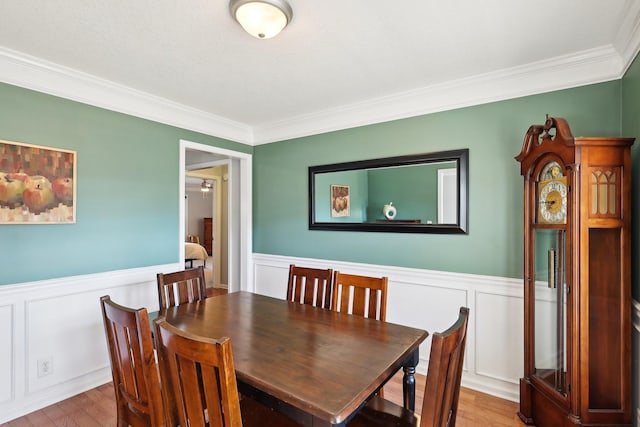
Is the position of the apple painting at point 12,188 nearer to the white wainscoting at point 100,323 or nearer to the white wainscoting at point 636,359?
the white wainscoting at point 100,323

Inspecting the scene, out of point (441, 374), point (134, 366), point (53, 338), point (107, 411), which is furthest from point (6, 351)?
point (441, 374)

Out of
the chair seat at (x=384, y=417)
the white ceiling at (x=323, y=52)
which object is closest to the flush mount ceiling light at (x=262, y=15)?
the white ceiling at (x=323, y=52)

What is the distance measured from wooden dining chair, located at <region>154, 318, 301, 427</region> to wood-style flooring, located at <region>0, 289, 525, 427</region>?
A: 61.1 inches

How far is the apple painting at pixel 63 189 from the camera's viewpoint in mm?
2385

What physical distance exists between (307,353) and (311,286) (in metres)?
0.93

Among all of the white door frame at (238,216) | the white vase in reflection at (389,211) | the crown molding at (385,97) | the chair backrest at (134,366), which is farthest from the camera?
the white door frame at (238,216)

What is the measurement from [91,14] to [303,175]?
7.42 ft

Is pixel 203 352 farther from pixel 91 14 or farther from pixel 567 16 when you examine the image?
pixel 567 16

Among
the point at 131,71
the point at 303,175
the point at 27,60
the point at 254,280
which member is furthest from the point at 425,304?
the point at 27,60

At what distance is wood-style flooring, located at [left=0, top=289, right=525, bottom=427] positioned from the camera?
214cm

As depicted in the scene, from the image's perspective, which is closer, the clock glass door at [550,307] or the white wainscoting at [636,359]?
the white wainscoting at [636,359]

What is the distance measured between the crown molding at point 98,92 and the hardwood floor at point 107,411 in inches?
89.9

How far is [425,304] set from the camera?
2787 mm

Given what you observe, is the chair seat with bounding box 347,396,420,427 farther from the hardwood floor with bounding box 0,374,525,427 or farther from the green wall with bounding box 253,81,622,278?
the green wall with bounding box 253,81,622,278
